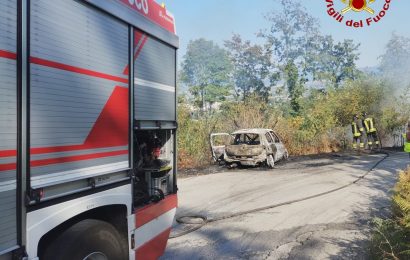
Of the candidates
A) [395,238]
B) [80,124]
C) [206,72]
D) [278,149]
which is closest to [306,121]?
[278,149]

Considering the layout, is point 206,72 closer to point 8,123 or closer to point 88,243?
point 88,243

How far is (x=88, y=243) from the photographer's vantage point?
112 inches

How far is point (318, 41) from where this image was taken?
3581 cm

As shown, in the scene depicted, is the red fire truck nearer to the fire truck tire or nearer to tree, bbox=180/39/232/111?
the fire truck tire

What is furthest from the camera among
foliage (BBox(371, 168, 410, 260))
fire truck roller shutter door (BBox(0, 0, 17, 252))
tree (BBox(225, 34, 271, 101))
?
tree (BBox(225, 34, 271, 101))

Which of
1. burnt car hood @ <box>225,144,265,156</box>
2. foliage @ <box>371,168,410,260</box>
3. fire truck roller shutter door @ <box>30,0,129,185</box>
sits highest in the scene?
fire truck roller shutter door @ <box>30,0,129,185</box>

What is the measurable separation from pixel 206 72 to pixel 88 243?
Answer: 44395mm

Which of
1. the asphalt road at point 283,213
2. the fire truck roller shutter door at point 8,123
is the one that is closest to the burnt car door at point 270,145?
the asphalt road at point 283,213

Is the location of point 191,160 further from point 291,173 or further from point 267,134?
point 291,173

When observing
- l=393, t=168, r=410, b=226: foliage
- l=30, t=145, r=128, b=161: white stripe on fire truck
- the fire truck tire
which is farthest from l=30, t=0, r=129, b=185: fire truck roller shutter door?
l=393, t=168, r=410, b=226: foliage

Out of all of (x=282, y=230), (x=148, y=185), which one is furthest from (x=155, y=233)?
(x=282, y=230)

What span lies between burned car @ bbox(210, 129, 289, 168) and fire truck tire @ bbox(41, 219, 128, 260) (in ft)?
37.1

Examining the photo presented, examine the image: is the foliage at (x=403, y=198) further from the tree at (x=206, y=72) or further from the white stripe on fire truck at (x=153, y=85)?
the tree at (x=206, y=72)

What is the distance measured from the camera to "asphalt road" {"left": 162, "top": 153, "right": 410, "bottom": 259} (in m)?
5.34
